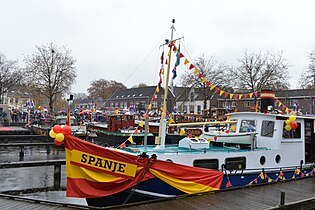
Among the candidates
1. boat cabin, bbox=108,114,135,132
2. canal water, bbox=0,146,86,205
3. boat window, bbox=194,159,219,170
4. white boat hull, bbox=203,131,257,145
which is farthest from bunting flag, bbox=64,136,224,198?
boat cabin, bbox=108,114,135,132

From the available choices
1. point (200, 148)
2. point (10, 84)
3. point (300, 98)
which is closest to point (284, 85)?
point (300, 98)

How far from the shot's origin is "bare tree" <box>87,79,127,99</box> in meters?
88.7

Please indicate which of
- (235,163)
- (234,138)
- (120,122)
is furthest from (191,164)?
(120,122)

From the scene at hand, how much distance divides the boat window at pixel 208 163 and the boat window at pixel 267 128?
9.72 ft

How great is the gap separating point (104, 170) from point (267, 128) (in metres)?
7.22

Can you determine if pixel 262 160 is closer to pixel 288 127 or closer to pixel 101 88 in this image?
pixel 288 127

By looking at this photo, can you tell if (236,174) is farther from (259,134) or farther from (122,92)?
(122,92)

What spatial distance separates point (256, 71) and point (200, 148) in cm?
3376

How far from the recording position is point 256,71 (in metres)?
41.7

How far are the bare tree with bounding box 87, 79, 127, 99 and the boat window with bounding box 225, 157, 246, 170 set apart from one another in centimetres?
7899

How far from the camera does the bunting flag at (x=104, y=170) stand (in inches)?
315

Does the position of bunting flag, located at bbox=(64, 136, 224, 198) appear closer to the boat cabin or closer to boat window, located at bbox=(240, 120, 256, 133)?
boat window, located at bbox=(240, 120, 256, 133)

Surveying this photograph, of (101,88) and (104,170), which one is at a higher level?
(101,88)

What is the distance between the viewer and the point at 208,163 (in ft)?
Answer: 33.8
